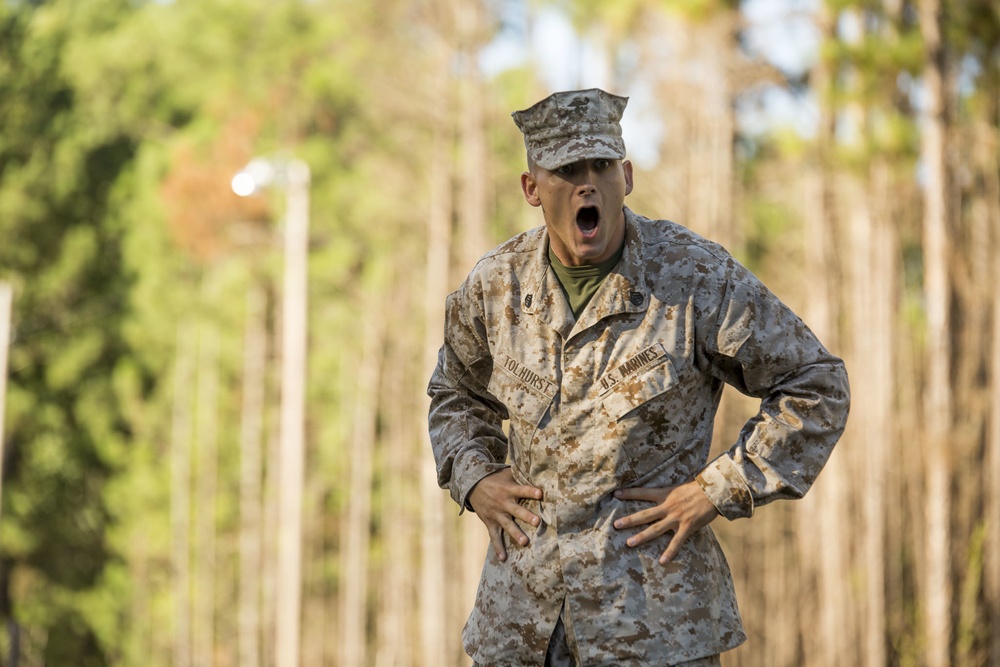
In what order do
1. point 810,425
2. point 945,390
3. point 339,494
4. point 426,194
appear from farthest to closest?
point 339,494, point 426,194, point 945,390, point 810,425

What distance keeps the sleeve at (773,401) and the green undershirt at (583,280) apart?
0.25m

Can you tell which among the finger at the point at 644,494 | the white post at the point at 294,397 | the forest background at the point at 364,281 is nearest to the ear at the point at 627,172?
the finger at the point at 644,494

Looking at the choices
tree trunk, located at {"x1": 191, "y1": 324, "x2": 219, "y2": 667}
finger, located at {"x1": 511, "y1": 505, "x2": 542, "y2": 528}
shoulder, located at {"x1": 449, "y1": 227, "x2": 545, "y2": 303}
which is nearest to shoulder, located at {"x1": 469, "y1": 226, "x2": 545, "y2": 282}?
shoulder, located at {"x1": 449, "y1": 227, "x2": 545, "y2": 303}

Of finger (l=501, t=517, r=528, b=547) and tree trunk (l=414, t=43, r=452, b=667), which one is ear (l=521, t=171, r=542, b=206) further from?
tree trunk (l=414, t=43, r=452, b=667)

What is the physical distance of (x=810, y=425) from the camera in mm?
3227

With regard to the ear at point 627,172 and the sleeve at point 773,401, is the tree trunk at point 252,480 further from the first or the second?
the sleeve at point 773,401

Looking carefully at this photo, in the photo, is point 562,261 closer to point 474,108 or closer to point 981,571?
point 981,571

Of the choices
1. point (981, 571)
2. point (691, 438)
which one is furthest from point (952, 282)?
point (691, 438)

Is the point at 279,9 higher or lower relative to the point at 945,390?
higher

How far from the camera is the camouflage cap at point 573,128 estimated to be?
3246 mm

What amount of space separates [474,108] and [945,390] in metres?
10.8

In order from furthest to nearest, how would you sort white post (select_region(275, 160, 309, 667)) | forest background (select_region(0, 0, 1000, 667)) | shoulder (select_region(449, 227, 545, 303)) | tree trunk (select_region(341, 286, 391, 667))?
tree trunk (select_region(341, 286, 391, 667)), forest background (select_region(0, 0, 1000, 667)), white post (select_region(275, 160, 309, 667)), shoulder (select_region(449, 227, 545, 303))

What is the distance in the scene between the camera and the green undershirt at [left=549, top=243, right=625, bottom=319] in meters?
3.38

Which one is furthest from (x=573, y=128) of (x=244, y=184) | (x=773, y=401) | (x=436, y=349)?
(x=436, y=349)
